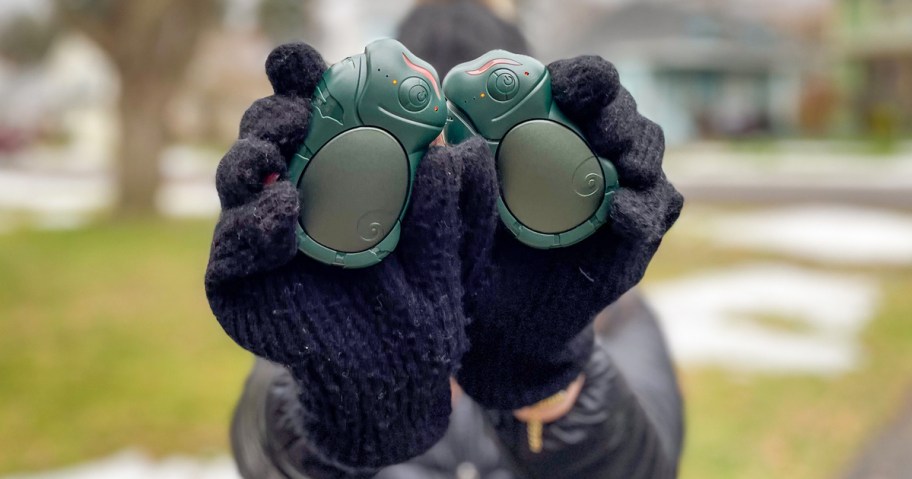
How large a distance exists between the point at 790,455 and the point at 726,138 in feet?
49.5

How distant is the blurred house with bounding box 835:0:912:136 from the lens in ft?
49.2

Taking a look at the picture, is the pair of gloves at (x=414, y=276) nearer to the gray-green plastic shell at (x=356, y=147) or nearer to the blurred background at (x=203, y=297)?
the gray-green plastic shell at (x=356, y=147)

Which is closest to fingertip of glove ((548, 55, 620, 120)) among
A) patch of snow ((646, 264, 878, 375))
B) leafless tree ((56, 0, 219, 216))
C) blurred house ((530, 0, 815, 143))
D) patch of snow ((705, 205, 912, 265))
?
patch of snow ((646, 264, 878, 375))

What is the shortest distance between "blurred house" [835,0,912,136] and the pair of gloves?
1605 centimetres

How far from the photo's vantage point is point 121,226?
19.1ft

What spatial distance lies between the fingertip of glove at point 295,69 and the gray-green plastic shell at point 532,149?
0.12 meters

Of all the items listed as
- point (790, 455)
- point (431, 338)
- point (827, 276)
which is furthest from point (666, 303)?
point (431, 338)

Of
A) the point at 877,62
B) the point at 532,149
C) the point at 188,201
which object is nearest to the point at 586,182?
the point at 532,149

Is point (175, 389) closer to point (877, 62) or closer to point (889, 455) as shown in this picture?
point (889, 455)

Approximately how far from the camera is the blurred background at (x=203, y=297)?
2.26 metres

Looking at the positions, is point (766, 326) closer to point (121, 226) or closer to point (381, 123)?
point (381, 123)

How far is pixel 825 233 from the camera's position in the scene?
19.2 ft

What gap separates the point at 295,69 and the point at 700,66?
1671 centimetres

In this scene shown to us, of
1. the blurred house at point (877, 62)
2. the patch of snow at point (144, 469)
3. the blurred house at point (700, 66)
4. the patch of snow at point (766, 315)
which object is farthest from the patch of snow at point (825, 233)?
the blurred house at point (877, 62)
